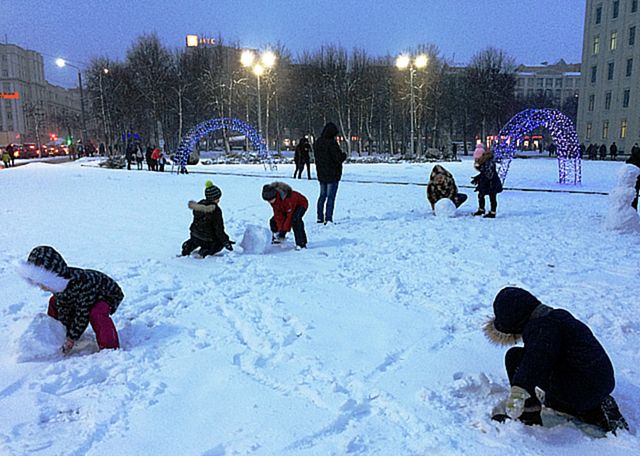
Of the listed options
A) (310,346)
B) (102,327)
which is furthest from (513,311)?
(102,327)

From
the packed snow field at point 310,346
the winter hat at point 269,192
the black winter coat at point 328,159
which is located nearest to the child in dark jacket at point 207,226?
the packed snow field at point 310,346

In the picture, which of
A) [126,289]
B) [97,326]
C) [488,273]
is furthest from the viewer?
[488,273]

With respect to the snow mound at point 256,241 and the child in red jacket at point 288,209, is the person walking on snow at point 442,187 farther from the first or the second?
the snow mound at point 256,241

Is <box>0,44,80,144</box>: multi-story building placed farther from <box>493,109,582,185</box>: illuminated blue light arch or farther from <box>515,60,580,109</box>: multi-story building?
<box>515,60,580,109</box>: multi-story building

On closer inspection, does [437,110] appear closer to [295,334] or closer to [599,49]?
[599,49]

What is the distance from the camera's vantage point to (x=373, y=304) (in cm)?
524

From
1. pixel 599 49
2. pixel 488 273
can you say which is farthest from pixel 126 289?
pixel 599 49

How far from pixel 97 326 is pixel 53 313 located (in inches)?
19.2

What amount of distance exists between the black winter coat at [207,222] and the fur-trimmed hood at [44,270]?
10.6ft

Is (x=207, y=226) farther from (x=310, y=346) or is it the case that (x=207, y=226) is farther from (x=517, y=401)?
(x=517, y=401)

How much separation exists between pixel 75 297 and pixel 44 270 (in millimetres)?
327

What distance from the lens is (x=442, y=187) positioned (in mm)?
10883

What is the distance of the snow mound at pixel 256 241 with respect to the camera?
7.43m

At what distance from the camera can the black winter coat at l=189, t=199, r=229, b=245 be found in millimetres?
7090
